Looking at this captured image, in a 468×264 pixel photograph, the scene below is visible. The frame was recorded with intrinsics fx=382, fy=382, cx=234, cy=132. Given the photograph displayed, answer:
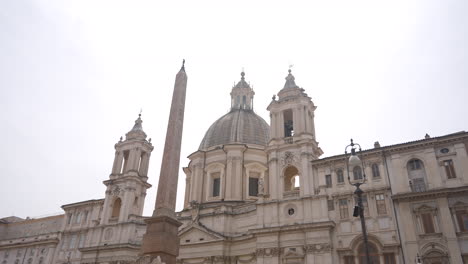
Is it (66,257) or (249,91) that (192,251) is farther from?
(249,91)

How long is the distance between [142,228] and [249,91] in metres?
23.7

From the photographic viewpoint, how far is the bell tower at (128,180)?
44312mm

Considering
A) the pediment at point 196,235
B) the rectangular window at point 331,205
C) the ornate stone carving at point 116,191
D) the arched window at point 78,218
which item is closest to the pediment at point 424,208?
the rectangular window at point 331,205

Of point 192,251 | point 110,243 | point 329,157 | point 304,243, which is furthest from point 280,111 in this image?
point 110,243

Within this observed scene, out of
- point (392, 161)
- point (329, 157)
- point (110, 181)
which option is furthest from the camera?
point (110, 181)

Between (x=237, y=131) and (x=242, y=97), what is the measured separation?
28.2 feet

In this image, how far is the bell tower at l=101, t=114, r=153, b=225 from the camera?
1745 inches

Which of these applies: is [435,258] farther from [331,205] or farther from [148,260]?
[148,260]

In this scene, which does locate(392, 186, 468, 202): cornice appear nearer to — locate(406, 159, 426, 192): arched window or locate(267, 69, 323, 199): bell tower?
locate(406, 159, 426, 192): arched window

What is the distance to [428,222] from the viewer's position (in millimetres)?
27125

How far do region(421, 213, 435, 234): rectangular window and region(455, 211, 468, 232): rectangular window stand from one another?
1646 mm

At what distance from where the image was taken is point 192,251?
37.4 meters

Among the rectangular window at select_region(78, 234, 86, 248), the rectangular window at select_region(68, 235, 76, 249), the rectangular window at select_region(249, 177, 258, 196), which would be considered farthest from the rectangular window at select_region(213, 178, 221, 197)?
the rectangular window at select_region(68, 235, 76, 249)

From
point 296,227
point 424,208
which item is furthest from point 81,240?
point 424,208
